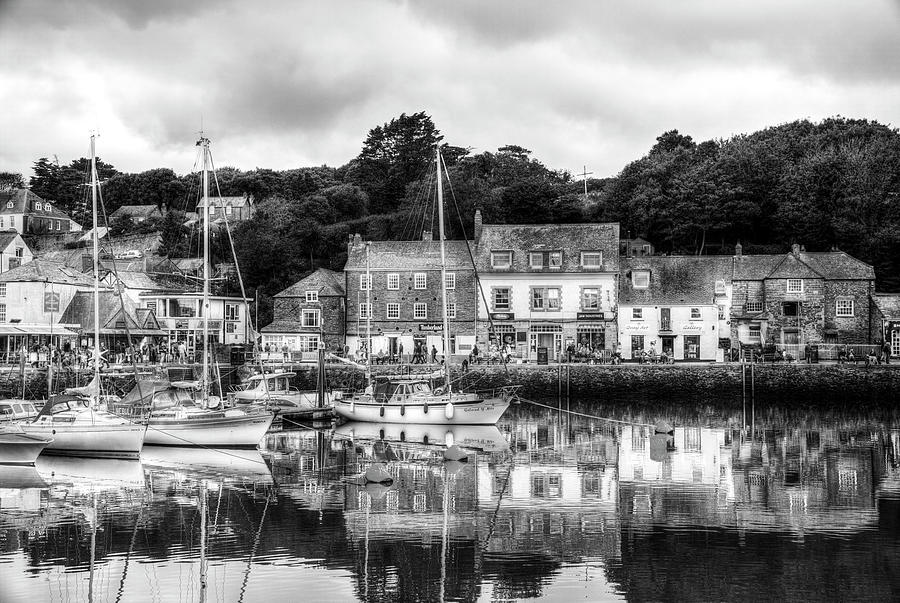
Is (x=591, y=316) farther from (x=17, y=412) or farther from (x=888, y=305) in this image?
(x=17, y=412)

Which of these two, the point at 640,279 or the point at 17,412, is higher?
the point at 640,279

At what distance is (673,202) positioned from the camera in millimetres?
77812

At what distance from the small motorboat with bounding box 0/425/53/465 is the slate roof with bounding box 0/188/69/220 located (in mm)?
90979

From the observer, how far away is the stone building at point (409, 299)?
6412 cm

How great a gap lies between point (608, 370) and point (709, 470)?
24.6m

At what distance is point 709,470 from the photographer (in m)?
30.1

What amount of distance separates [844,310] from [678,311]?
10.8m

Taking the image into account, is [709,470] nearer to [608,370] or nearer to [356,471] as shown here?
[356,471]

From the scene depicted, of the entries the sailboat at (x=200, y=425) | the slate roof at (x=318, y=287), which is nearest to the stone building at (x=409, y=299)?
the slate roof at (x=318, y=287)

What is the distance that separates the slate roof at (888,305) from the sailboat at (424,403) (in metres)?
30.9

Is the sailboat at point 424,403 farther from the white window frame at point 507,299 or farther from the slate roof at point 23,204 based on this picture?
the slate roof at point 23,204

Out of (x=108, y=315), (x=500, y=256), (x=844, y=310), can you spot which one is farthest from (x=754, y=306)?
(x=108, y=315)

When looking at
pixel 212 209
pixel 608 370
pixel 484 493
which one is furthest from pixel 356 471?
pixel 212 209

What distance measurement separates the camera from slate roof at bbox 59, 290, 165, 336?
61.0 meters
